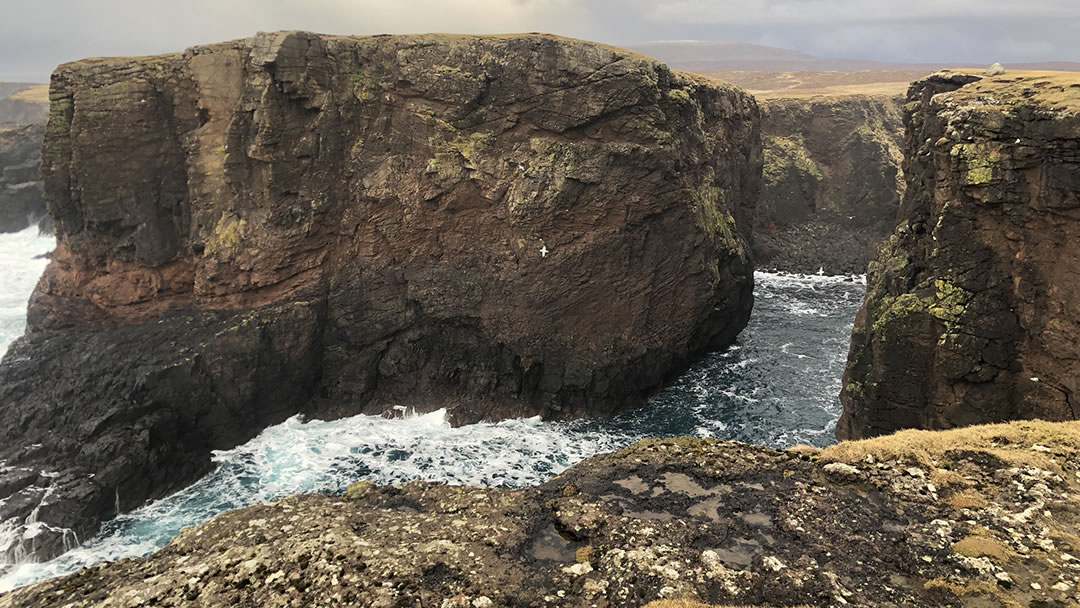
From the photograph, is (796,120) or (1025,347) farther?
(796,120)

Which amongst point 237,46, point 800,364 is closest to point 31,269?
point 237,46

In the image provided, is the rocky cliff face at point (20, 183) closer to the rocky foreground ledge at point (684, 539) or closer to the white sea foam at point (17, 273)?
the white sea foam at point (17, 273)

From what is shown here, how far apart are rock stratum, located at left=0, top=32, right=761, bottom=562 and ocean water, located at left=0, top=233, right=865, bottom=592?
6.42 feet

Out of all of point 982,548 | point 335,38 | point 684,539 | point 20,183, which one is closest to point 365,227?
point 335,38

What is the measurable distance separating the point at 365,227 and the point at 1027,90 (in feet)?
108

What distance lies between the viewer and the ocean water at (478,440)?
2997cm

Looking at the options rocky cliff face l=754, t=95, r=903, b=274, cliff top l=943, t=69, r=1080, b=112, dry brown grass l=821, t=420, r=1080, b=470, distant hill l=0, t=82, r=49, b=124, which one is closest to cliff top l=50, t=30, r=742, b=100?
cliff top l=943, t=69, r=1080, b=112

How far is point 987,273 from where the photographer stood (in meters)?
22.4

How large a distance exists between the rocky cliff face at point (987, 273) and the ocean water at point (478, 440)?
10506 mm

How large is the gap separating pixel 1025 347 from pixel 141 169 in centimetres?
4465

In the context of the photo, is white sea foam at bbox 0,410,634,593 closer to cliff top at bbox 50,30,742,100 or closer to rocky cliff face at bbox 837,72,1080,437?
rocky cliff face at bbox 837,72,1080,437

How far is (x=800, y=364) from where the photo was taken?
43594 mm

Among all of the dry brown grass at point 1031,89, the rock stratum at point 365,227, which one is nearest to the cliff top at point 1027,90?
the dry brown grass at point 1031,89

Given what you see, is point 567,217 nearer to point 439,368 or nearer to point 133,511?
point 439,368
